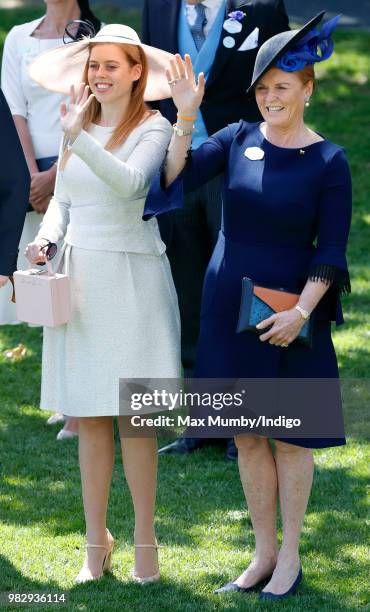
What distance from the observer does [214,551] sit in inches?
201

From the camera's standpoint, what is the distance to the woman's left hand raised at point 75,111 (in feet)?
14.0

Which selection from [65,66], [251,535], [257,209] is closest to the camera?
[257,209]

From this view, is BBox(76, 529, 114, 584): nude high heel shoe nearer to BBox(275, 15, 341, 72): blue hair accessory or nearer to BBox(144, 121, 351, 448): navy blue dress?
BBox(144, 121, 351, 448): navy blue dress

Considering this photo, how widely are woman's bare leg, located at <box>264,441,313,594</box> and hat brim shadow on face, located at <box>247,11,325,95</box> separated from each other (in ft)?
4.41

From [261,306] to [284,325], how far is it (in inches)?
4.1

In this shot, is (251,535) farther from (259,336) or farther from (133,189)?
(133,189)

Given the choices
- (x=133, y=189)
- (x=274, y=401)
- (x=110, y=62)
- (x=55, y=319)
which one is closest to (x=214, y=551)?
(x=274, y=401)

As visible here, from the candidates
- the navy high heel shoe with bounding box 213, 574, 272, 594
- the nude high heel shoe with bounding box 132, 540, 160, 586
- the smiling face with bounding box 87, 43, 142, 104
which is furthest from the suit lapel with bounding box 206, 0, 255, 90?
the navy high heel shoe with bounding box 213, 574, 272, 594

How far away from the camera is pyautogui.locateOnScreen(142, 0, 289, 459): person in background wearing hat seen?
5816 mm

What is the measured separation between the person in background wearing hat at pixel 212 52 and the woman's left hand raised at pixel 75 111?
149 cm

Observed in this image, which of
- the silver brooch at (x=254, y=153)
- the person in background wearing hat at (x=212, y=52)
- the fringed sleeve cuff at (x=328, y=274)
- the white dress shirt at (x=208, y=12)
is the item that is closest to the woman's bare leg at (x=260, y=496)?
the fringed sleeve cuff at (x=328, y=274)

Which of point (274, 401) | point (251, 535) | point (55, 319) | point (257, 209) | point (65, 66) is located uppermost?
point (65, 66)

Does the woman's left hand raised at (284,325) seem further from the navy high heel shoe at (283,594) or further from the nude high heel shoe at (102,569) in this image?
the nude high heel shoe at (102,569)

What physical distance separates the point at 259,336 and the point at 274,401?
0.86 ft
